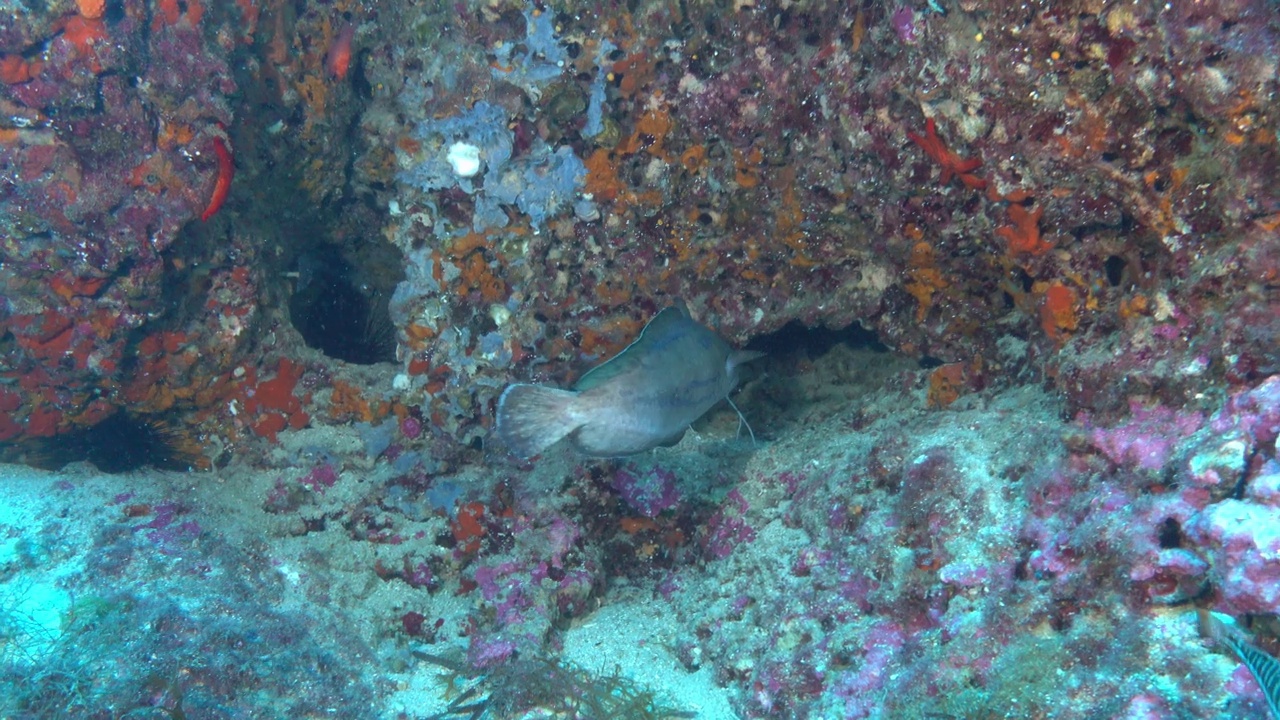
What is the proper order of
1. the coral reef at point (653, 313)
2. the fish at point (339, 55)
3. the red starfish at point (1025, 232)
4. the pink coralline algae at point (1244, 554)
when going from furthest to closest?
the fish at point (339, 55), the red starfish at point (1025, 232), the coral reef at point (653, 313), the pink coralline algae at point (1244, 554)

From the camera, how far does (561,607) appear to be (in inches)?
178

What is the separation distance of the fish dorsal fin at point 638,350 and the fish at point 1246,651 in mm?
2576

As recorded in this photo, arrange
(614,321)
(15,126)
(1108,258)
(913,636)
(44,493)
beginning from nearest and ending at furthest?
(913,636), (1108,258), (15,126), (44,493), (614,321)

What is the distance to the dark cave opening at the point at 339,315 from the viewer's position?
5973 millimetres

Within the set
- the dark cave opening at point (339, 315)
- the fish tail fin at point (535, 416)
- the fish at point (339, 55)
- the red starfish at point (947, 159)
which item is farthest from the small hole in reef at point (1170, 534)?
the fish at point (339, 55)

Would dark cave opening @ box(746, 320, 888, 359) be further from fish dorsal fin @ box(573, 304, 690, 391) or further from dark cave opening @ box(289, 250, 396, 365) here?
dark cave opening @ box(289, 250, 396, 365)

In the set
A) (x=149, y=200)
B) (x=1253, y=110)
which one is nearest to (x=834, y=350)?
(x=1253, y=110)

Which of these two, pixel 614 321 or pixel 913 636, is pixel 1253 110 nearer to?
pixel 913 636

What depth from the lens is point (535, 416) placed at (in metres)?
3.55

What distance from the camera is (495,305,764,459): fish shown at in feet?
11.6

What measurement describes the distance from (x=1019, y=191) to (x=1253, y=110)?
3.24 ft

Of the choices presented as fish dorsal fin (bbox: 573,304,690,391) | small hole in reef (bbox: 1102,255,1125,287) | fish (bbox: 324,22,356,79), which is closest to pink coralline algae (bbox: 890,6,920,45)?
small hole in reef (bbox: 1102,255,1125,287)

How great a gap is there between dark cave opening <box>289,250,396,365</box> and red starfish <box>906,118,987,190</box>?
4.64 metres

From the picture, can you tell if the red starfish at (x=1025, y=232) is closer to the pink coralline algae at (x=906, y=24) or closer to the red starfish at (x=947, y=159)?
the red starfish at (x=947, y=159)
